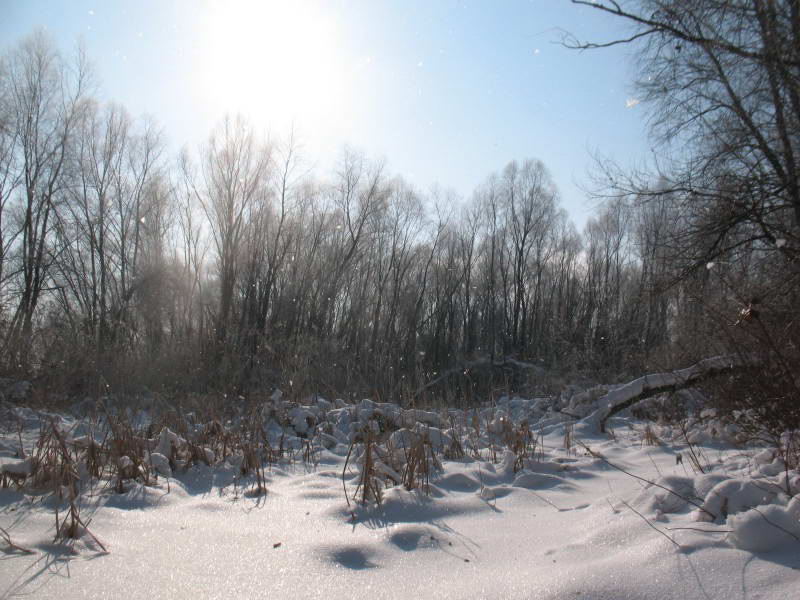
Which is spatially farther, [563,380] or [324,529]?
[563,380]

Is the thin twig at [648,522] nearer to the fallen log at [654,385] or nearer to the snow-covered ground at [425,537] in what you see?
the snow-covered ground at [425,537]

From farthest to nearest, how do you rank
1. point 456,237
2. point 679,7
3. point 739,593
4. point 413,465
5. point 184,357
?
point 456,237, point 184,357, point 679,7, point 413,465, point 739,593

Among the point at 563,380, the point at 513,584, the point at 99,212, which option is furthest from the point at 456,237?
the point at 513,584

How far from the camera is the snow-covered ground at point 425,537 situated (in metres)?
1.39

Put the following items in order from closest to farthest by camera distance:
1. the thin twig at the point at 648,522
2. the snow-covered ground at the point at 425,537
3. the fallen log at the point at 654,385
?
1. the snow-covered ground at the point at 425,537
2. the thin twig at the point at 648,522
3. the fallen log at the point at 654,385

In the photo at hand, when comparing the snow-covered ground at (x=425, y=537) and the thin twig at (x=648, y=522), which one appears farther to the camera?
the thin twig at (x=648, y=522)

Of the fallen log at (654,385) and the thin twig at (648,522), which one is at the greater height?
the fallen log at (654,385)

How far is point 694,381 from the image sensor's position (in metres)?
3.36

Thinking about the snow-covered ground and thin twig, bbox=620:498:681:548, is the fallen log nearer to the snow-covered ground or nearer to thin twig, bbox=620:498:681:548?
the snow-covered ground

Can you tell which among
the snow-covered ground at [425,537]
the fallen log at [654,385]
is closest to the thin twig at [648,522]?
the snow-covered ground at [425,537]

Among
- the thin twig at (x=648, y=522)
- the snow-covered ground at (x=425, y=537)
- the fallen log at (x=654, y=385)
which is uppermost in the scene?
the fallen log at (x=654, y=385)

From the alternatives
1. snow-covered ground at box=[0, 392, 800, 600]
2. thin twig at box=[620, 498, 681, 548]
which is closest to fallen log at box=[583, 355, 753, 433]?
snow-covered ground at box=[0, 392, 800, 600]

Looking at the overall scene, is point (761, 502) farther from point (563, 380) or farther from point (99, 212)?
point (99, 212)

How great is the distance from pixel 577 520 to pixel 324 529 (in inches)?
41.8
